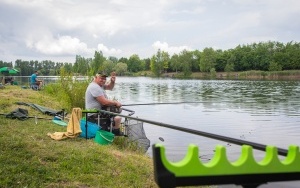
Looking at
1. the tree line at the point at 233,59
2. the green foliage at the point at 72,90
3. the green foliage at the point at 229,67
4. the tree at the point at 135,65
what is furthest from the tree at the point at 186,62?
the green foliage at the point at 72,90

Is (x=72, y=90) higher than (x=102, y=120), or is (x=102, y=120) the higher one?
(x=72, y=90)

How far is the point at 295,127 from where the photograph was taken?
13375 millimetres

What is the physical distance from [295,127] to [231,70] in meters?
87.0

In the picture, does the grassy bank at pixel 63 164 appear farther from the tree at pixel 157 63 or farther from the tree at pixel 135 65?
the tree at pixel 135 65

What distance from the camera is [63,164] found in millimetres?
5082

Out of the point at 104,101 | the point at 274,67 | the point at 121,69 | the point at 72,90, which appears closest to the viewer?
the point at 104,101

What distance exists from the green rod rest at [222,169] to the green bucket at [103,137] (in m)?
5.87

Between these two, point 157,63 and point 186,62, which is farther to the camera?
point 157,63

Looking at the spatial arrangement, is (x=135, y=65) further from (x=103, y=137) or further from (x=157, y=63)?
(x=103, y=137)

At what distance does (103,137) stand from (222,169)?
600cm

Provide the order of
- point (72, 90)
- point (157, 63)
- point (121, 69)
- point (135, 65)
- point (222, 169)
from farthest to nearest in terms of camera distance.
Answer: point (135, 65) → point (121, 69) → point (157, 63) → point (72, 90) → point (222, 169)

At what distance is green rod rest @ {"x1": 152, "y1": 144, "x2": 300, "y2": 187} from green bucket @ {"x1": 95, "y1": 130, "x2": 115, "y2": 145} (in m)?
5.87

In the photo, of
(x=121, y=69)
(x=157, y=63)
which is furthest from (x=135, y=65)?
(x=157, y=63)

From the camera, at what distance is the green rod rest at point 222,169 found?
4.51 feet
